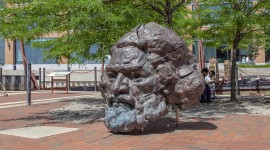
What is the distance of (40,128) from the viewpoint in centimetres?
867

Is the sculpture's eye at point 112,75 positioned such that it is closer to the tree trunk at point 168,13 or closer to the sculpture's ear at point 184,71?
the sculpture's ear at point 184,71

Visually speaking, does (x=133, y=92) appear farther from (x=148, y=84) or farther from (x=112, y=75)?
(x=112, y=75)

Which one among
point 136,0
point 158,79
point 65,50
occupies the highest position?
point 136,0

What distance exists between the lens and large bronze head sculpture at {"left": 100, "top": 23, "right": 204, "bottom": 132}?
297 inches

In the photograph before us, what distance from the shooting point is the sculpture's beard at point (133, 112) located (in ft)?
24.4

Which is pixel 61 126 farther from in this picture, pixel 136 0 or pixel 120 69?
pixel 136 0

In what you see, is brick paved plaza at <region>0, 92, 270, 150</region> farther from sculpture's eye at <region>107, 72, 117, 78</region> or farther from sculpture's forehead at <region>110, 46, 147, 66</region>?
sculpture's forehead at <region>110, 46, 147, 66</region>

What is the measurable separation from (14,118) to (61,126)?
247 centimetres

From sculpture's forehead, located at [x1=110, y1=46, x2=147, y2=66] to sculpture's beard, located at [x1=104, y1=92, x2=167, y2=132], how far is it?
68 cm

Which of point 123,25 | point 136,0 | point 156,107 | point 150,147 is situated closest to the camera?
point 150,147

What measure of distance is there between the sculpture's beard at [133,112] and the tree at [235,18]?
6443mm

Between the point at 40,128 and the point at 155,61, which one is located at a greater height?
the point at 155,61

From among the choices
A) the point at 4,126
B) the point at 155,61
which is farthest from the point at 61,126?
the point at 155,61

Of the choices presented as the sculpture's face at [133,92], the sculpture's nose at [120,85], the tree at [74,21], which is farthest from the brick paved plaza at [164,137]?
the tree at [74,21]
